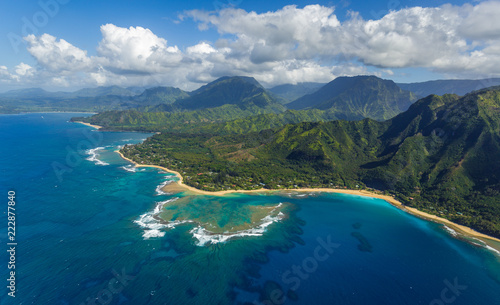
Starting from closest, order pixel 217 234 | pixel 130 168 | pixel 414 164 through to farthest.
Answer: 1. pixel 217 234
2. pixel 414 164
3. pixel 130 168

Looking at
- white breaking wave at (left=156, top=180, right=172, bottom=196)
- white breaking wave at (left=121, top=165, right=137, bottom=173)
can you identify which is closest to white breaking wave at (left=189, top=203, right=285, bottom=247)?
white breaking wave at (left=156, top=180, right=172, bottom=196)

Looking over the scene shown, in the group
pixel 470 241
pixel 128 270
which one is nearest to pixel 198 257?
pixel 128 270

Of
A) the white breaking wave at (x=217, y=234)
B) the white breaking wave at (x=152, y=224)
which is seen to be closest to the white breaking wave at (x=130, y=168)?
the white breaking wave at (x=152, y=224)

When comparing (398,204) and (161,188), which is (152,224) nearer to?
(161,188)

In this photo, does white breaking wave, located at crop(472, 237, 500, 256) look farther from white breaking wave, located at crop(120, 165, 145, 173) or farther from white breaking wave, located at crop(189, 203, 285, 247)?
white breaking wave, located at crop(120, 165, 145, 173)

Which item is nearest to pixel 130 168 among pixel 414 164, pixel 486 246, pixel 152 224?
pixel 152 224

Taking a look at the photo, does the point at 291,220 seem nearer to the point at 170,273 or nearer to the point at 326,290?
the point at 326,290

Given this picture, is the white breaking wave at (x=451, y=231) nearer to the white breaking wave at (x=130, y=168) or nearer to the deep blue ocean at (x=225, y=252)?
the deep blue ocean at (x=225, y=252)
